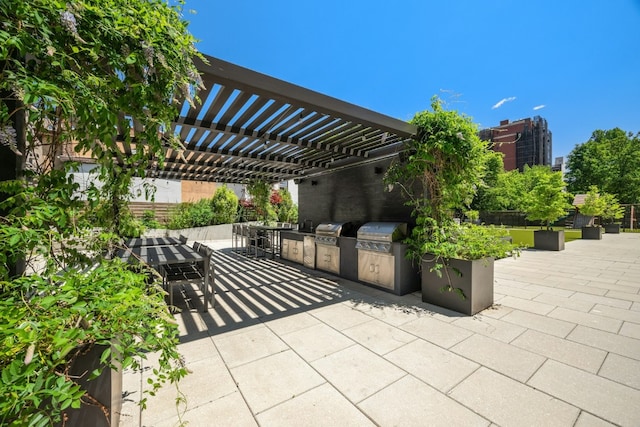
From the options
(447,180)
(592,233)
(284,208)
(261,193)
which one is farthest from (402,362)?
(592,233)

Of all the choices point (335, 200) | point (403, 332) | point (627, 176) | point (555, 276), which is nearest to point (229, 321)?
point (403, 332)

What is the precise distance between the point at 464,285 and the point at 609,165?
32357 mm

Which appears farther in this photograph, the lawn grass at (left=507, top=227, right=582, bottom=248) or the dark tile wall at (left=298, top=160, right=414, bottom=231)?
the lawn grass at (left=507, top=227, right=582, bottom=248)

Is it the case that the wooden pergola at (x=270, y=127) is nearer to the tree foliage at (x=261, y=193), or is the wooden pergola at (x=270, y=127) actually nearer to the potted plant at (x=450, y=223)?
the potted plant at (x=450, y=223)

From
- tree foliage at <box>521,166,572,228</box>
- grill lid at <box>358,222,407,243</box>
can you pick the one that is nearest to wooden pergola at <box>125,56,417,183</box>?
grill lid at <box>358,222,407,243</box>

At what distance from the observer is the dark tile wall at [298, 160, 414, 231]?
5.29 m

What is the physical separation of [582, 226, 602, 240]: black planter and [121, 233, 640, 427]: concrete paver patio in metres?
11.0

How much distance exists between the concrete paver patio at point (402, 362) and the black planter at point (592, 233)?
1100 cm

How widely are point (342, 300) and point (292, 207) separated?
42.1 feet

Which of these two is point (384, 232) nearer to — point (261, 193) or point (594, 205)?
point (261, 193)

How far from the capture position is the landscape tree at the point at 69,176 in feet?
3.02

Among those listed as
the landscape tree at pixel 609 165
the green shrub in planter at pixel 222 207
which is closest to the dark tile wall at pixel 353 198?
the green shrub in planter at pixel 222 207

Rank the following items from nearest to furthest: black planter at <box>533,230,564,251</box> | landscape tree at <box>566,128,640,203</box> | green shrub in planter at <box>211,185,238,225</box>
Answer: black planter at <box>533,230,564,251</box> → green shrub in planter at <box>211,185,238,225</box> → landscape tree at <box>566,128,640,203</box>

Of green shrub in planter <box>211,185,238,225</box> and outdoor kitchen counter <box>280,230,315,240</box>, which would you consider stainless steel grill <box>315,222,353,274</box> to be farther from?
green shrub in planter <box>211,185,238,225</box>
